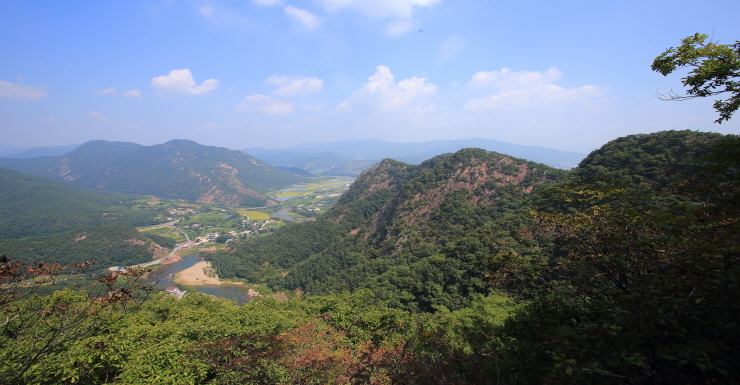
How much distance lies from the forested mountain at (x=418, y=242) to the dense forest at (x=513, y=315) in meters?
0.49

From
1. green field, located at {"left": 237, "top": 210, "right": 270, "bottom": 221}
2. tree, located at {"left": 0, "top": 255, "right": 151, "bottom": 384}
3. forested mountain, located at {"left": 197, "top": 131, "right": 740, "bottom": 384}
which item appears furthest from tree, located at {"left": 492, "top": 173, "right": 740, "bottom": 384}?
green field, located at {"left": 237, "top": 210, "right": 270, "bottom": 221}

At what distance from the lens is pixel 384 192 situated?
86.8 metres

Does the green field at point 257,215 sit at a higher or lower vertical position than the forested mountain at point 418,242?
lower

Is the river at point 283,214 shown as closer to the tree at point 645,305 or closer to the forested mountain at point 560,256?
the forested mountain at point 560,256

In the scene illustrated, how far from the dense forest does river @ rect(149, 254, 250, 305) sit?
34.5 m

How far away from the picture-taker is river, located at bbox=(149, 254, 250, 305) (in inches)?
2197

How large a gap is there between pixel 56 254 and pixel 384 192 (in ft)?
281

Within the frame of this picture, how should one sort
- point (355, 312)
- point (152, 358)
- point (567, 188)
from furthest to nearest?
1. point (355, 312)
2. point (152, 358)
3. point (567, 188)

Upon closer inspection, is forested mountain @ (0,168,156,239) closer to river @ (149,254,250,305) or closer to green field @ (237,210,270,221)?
green field @ (237,210,270,221)

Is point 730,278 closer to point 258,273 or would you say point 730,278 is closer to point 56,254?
point 258,273

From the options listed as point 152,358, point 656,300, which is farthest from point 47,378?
point 656,300

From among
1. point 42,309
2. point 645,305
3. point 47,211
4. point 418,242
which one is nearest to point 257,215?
point 47,211

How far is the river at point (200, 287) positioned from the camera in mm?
55812

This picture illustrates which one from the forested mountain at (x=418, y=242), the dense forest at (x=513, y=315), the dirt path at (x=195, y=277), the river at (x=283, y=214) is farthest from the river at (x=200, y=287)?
the river at (x=283, y=214)
